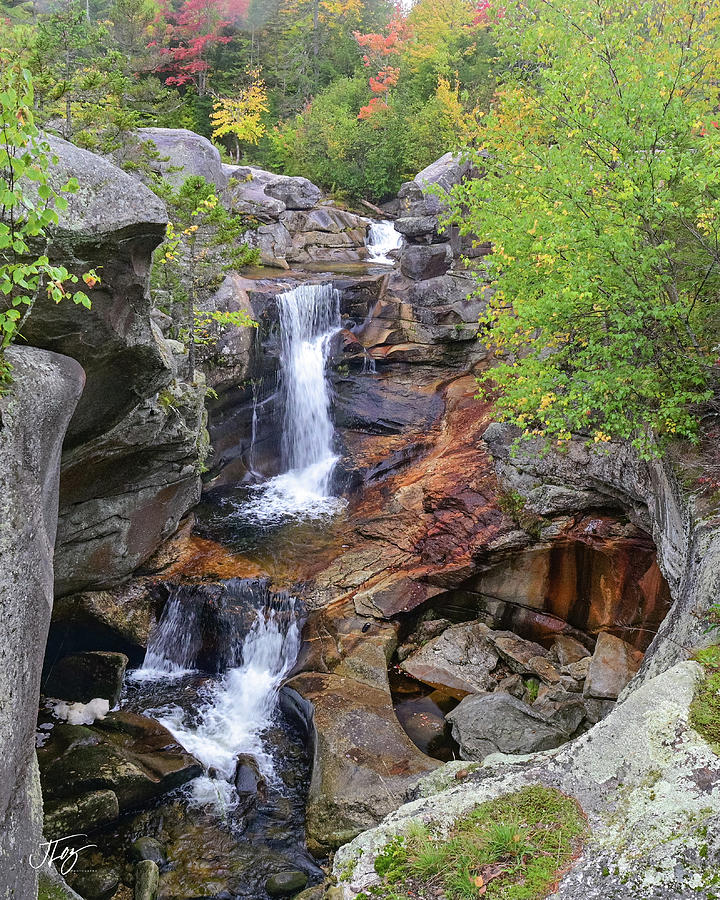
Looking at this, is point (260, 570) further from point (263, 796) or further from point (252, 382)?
point (252, 382)

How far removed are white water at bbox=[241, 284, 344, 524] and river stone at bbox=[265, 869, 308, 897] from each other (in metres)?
11.5

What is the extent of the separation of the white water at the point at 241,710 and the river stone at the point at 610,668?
5630 mm

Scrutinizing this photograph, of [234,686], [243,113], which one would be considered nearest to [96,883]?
[234,686]

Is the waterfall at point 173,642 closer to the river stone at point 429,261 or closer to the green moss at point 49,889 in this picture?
the green moss at point 49,889

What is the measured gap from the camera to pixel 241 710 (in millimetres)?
12359

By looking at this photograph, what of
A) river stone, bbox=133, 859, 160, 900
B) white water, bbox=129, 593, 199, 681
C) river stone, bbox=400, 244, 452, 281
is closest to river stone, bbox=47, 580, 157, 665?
white water, bbox=129, 593, 199, 681

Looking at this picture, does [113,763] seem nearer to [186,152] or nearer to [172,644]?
[172,644]

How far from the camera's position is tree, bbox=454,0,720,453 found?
8.11 metres

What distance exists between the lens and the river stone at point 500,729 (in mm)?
10148

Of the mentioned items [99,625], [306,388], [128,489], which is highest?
[306,388]

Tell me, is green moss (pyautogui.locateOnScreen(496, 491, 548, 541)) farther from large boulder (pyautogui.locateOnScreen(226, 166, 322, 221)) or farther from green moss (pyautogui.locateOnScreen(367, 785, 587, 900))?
large boulder (pyautogui.locateOnScreen(226, 166, 322, 221))

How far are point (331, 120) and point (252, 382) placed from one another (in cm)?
2111

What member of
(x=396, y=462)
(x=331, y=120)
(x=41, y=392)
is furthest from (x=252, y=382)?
(x=331, y=120)

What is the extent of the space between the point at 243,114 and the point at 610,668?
3601cm
